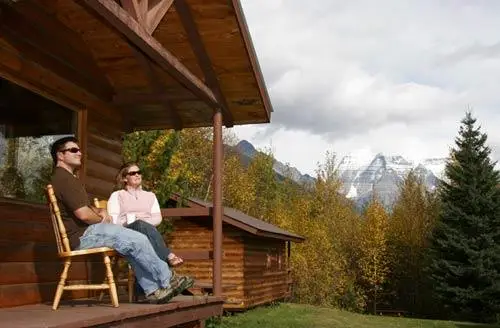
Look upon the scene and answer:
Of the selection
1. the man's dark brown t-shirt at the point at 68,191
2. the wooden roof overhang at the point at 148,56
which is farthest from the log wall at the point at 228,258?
the man's dark brown t-shirt at the point at 68,191

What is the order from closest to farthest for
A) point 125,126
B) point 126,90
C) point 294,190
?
point 126,90 → point 125,126 → point 294,190

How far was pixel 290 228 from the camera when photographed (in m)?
34.6

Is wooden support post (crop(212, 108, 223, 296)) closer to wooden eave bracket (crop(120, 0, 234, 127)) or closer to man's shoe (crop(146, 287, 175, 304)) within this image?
wooden eave bracket (crop(120, 0, 234, 127))

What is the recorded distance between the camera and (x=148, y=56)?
20.9 feet

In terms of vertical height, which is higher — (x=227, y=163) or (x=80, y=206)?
(x=227, y=163)

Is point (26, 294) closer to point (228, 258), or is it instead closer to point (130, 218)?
point (130, 218)

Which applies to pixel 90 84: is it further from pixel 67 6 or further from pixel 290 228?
pixel 290 228

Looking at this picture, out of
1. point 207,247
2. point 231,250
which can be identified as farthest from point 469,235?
point 207,247

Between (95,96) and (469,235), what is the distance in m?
22.6

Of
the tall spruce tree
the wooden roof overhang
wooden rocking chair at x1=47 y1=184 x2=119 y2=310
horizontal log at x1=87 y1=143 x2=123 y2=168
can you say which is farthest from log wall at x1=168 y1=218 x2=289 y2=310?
wooden rocking chair at x1=47 y1=184 x2=119 y2=310

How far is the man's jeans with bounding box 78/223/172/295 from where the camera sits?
5.20 meters

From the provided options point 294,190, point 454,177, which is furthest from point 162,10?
point 294,190

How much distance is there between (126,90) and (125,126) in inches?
32.9

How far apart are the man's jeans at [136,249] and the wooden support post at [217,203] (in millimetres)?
2387
